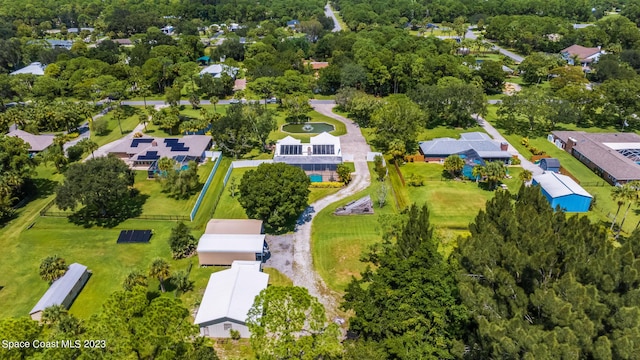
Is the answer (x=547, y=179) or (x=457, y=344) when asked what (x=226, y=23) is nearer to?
(x=547, y=179)

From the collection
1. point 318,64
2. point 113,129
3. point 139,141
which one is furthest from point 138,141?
point 318,64

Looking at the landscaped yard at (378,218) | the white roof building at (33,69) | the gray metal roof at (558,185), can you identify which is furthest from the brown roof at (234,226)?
the white roof building at (33,69)

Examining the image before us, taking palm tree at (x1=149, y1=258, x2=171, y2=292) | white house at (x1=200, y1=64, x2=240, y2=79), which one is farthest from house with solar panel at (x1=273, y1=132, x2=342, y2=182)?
white house at (x1=200, y1=64, x2=240, y2=79)

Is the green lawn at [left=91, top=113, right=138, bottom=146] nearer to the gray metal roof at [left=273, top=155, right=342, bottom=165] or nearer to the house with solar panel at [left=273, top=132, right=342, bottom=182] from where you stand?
the house with solar panel at [left=273, top=132, right=342, bottom=182]

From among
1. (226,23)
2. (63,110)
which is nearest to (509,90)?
(63,110)

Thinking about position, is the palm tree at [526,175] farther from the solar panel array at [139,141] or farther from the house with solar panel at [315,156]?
the solar panel array at [139,141]
